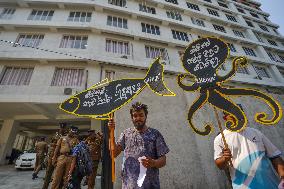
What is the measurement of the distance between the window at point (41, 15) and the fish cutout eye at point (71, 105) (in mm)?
15370

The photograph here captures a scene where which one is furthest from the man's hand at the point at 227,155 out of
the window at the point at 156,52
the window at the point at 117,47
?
the window at the point at 156,52

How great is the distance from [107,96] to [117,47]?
43.2ft

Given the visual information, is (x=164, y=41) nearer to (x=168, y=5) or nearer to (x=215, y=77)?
(x=168, y=5)

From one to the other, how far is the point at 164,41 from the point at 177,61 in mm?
2042

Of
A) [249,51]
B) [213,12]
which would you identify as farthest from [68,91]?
[249,51]

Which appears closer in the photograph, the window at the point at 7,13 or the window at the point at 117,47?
the window at the point at 117,47

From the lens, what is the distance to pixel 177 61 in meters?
17.1

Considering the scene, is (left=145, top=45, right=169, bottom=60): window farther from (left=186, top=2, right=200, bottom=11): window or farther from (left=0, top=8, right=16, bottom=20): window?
(left=0, top=8, right=16, bottom=20): window

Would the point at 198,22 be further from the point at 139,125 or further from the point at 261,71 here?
the point at 139,125

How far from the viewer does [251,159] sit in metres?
2.38

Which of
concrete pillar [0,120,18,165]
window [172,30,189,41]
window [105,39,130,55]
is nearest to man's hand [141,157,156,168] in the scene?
window [105,39,130,55]

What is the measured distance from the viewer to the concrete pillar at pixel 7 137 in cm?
1331

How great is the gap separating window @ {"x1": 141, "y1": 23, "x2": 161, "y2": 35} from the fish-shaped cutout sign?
50.4 ft

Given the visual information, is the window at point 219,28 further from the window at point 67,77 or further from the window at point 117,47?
the window at point 67,77
